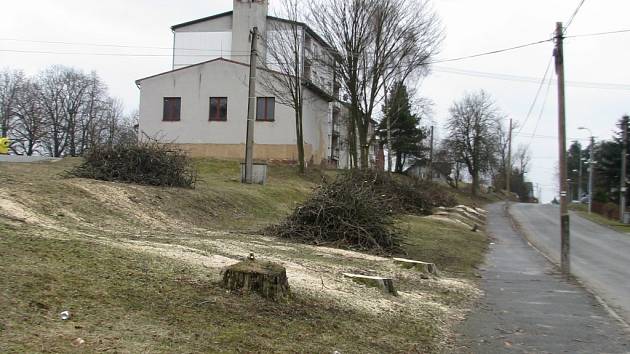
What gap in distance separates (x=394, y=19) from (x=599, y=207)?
3744 cm

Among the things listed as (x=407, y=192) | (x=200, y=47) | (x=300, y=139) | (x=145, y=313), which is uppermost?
(x=200, y=47)

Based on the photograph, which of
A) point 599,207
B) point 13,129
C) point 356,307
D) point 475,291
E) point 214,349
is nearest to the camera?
point 214,349

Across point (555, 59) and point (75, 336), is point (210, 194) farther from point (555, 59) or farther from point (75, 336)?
point (75, 336)

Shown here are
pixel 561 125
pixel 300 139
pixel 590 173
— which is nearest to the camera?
pixel 561 125

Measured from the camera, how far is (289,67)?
4356 cm

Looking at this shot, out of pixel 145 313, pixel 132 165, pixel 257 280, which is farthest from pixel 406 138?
pixel 145 313

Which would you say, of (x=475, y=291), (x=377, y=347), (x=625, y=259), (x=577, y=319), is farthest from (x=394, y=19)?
(x=377, y=347)

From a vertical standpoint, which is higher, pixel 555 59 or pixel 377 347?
pixel 555 59

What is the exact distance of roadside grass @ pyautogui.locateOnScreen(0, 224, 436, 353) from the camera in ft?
16.8

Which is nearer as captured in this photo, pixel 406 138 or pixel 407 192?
pixel 407 192

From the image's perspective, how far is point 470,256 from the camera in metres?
21.6

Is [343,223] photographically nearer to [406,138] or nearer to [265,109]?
[265,109]

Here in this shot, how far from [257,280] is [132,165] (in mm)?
13669

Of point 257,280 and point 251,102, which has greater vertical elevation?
point 251,102
